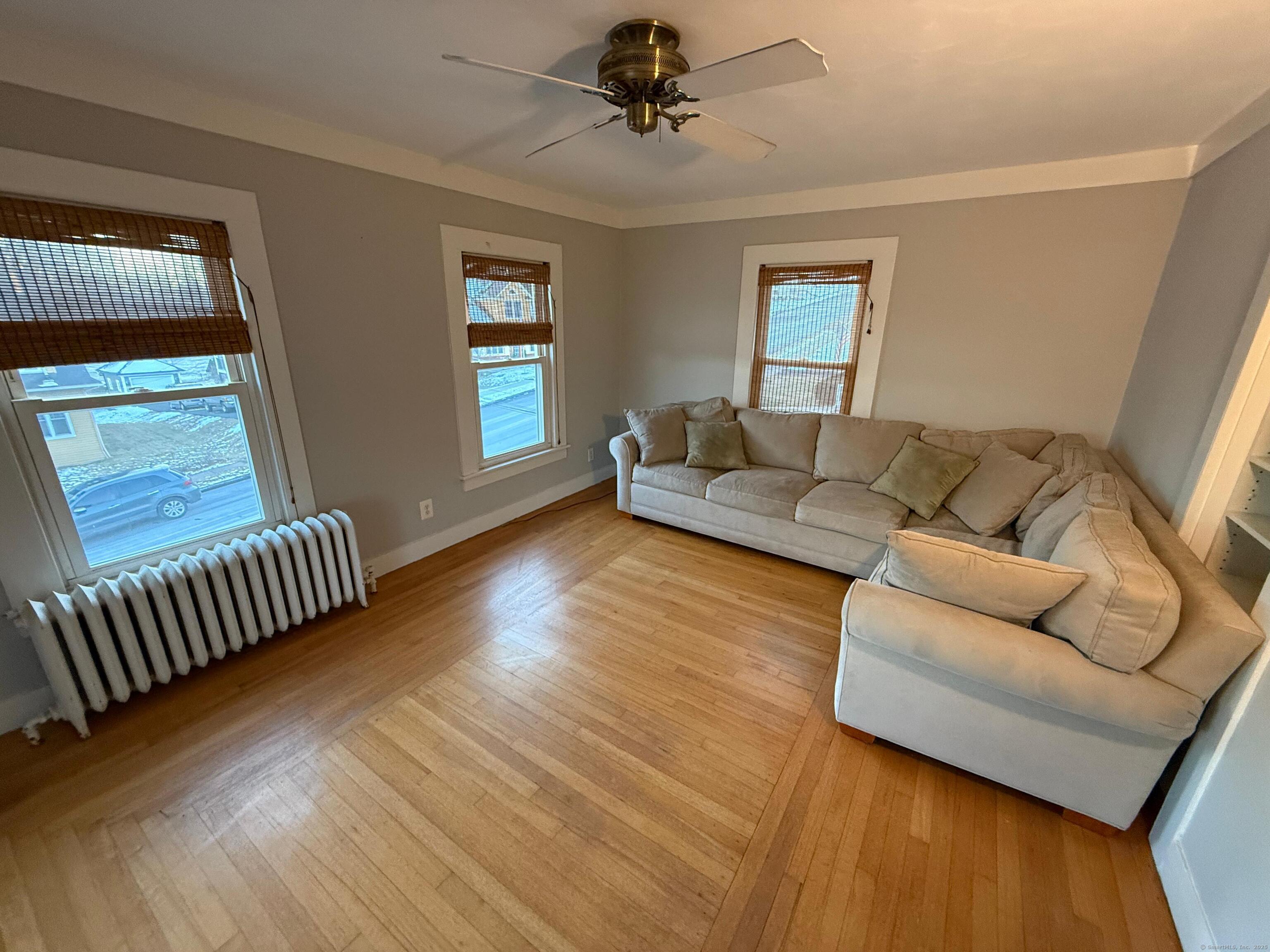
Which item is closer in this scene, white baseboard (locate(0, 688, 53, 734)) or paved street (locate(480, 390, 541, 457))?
white baseboard (locate(0, 688, 53, 734))

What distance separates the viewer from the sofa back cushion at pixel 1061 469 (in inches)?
90.8

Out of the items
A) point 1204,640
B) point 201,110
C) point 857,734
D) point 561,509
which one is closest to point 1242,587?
point 1204,640

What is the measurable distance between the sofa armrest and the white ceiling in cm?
183

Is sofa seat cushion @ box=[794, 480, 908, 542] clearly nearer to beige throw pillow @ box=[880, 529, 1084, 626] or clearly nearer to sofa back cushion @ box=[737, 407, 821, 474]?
sofa back cushion @ box=[737, 407, 821, 474]

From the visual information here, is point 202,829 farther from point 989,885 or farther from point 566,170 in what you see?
point 566,170

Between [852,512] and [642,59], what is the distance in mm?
2358

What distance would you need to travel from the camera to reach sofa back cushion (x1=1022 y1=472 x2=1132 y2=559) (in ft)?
6.07

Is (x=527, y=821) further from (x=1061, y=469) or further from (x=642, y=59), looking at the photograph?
(x=1061, y=469)

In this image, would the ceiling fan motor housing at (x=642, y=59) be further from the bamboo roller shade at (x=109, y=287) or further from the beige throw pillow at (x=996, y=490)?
the beige throw pillow at (x=996, y=490)

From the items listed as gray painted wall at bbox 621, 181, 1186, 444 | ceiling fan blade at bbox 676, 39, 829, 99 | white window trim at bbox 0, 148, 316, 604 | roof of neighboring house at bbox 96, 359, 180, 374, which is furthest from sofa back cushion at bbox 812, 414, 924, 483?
roof of neighboring house at bbox 96, 359, 180, 374

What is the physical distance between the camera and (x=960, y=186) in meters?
2.85

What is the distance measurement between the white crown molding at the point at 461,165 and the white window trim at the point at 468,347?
26 cm

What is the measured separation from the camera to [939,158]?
2.60 meters

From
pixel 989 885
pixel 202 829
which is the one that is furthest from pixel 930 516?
pixel 202 829
